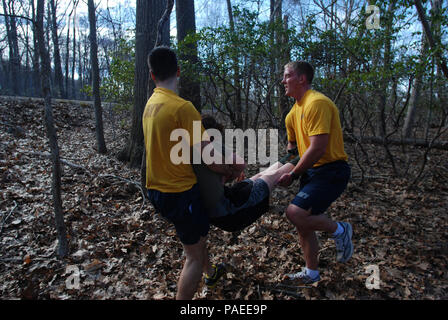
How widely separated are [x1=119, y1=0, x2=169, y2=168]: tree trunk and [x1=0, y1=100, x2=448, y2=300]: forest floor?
0.56 m

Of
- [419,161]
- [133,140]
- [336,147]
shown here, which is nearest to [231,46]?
[133,140]

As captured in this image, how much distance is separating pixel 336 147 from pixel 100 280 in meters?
2.77

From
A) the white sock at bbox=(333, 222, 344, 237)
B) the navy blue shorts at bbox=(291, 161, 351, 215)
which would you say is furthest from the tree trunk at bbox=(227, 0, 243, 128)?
the white sock at bbox=(333, 222, 344, 237)

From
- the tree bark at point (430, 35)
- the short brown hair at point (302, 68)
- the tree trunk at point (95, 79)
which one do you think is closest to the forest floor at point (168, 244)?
the tree trunk at point (95, 79)

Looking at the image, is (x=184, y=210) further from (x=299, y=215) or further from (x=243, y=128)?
(x=243, y=128)

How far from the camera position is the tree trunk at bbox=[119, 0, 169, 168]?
18.1 ft

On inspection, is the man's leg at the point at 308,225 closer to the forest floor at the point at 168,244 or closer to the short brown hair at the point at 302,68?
the forest floor at the point at 168,244

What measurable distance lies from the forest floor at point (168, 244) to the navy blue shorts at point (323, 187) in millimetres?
917

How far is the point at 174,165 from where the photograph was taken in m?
2.16

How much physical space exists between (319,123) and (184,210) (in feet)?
4.69

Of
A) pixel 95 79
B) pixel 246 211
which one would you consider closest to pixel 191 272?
pixel 246 211

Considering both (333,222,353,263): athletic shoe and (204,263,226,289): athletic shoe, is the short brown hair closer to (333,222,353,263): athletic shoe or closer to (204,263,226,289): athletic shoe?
(333,222,353,263): athletic shoe

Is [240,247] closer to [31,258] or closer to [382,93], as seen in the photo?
[31,258]

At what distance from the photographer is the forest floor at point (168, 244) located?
2928 millimetres
